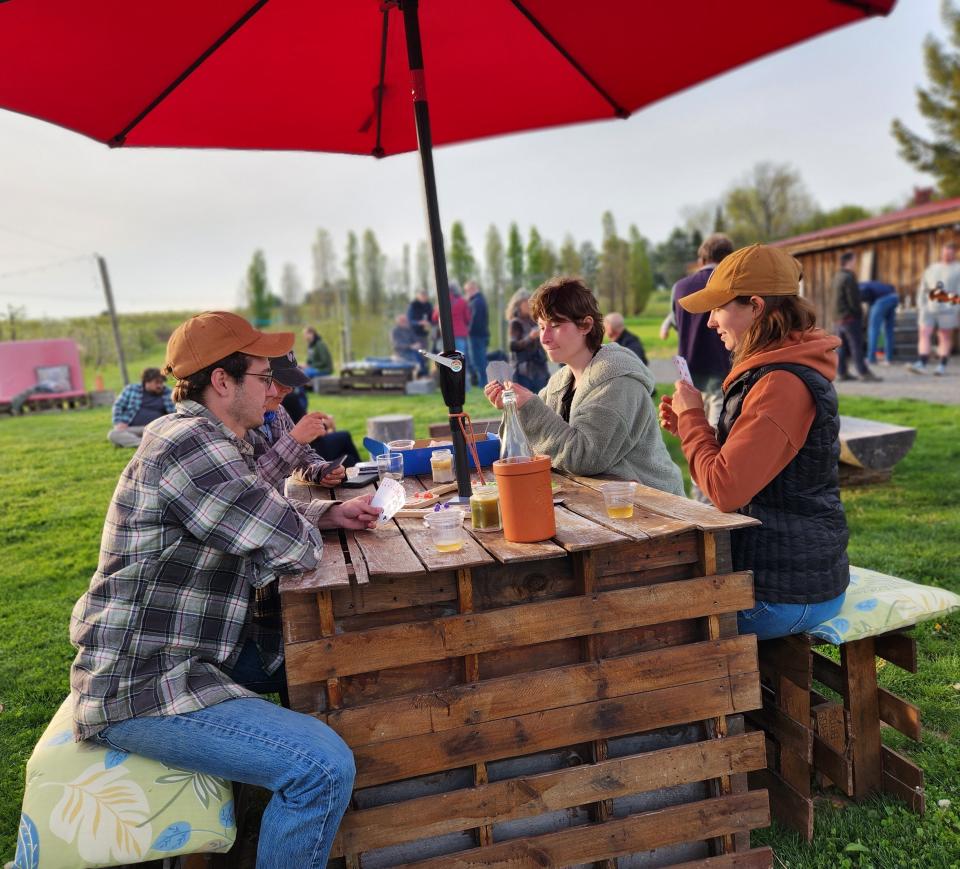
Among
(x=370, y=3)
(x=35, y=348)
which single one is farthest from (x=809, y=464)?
(x=35, y=348)

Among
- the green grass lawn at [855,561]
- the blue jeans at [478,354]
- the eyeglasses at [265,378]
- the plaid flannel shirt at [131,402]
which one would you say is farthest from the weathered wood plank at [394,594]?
the blue jeans at [478,354]

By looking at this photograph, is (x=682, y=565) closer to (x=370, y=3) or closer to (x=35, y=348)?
(x=370, y=3)

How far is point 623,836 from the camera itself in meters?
2.16

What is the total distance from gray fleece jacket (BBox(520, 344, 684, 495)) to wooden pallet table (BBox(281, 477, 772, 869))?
0.65m

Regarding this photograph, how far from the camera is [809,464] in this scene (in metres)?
2.34

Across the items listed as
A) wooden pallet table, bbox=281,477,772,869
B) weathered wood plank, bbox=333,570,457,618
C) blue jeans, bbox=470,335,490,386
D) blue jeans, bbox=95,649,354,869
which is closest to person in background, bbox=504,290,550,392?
blue jeans, bbox=470,335,490,386

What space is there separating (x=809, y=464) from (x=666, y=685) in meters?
0.78

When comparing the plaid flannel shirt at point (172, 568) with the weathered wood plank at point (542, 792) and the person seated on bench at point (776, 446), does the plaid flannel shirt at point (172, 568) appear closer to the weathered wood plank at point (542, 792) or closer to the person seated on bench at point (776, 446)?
the weathered wood plank at point (542, 792)

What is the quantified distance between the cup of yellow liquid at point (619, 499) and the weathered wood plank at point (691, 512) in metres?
0.10

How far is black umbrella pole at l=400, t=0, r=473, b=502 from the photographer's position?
2.41 meters

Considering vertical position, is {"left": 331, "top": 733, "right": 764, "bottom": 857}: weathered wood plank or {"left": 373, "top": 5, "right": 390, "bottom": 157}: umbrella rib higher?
{"left": 373, "top": 5, "right": 390, "bottom": 157}: umbrella rib

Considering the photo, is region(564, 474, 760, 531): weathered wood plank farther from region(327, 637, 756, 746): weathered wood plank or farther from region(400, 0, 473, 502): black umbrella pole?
region(400, 0, 473, 502): black umbrella pole

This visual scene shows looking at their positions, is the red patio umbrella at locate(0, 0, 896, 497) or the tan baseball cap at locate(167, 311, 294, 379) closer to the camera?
the tan baseball cap at locate(167, 311, 294, 379)

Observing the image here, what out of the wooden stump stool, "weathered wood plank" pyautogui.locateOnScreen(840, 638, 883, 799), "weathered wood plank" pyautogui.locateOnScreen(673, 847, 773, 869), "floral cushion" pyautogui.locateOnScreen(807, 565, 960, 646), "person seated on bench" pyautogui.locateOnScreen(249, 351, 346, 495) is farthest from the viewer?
the wooden stump stool
